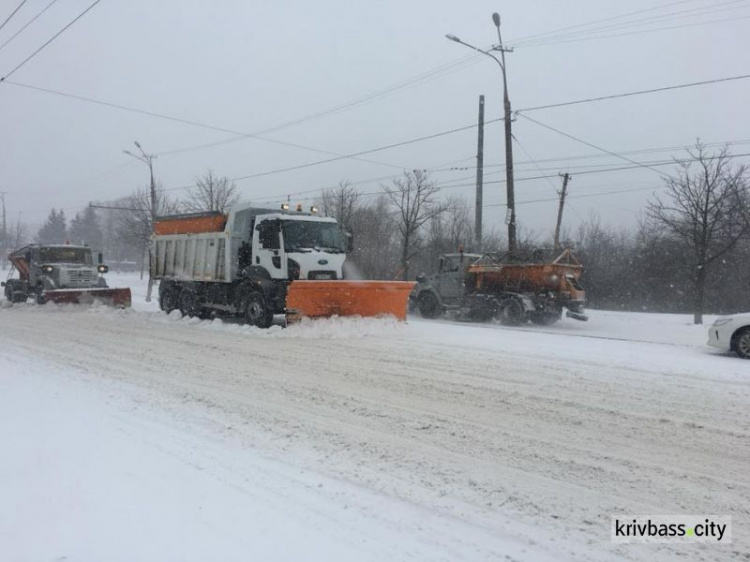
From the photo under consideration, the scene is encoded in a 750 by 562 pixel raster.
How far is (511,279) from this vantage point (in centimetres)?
1891

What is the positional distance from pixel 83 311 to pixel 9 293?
23.6ft

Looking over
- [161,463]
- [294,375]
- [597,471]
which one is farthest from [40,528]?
[294,375]

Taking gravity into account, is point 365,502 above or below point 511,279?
below

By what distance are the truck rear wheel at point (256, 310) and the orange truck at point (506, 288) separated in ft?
26.1

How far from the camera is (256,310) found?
14148mm

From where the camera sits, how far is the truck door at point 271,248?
13.8 metres

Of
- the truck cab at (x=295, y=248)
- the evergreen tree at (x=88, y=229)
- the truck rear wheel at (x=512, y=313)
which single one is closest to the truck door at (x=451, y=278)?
the truck rear wheel at (x=512, y=313)

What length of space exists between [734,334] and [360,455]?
371 inches

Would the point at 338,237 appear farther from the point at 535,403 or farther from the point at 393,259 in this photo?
the point at 393,259

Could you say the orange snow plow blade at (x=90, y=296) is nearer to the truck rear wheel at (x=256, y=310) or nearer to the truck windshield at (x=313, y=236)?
the truck rear wheel at (x=256, y=310)

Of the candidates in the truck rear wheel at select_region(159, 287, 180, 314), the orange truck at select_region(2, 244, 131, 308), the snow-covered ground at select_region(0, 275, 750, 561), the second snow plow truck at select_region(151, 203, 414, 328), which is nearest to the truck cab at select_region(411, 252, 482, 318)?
the second snow plow truck at select_region(151, 203, 414, 328)

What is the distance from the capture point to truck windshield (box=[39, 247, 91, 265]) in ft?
70.7

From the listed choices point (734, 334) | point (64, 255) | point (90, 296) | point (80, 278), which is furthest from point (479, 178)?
point (64, 255)

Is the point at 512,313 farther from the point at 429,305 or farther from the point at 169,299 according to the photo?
the point at 169,299
